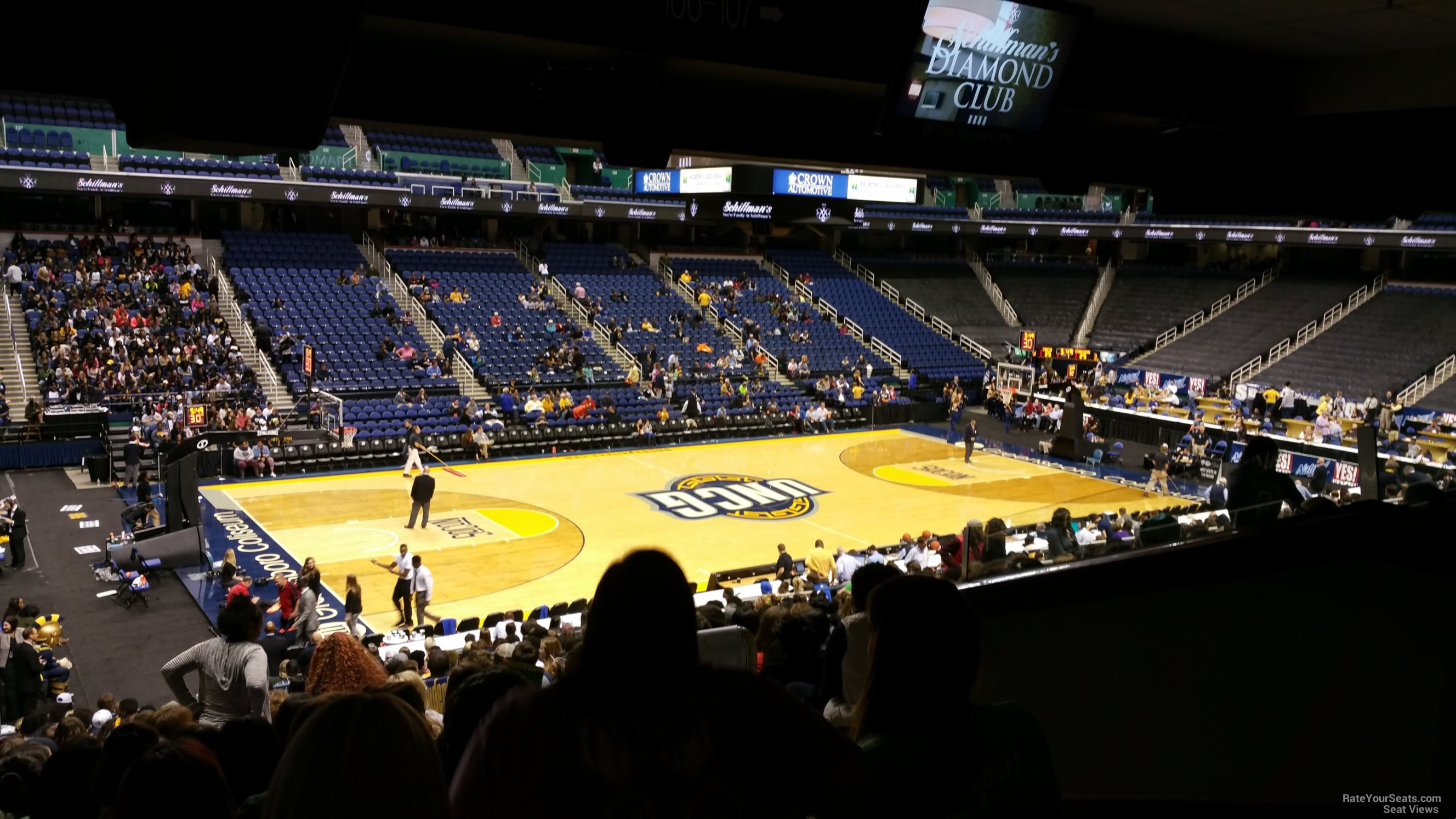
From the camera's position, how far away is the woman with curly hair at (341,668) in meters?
5.46

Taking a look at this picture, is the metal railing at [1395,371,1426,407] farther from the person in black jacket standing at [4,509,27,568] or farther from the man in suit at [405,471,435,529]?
the person in black jacket standing at [4,509,27,568]

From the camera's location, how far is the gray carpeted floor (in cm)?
1168

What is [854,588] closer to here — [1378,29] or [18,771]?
[18,771]

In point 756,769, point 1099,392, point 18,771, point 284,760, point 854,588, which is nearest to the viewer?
point 284,760

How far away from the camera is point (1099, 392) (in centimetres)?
3372

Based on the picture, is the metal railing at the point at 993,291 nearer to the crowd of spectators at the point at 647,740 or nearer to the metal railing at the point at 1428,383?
the metal railing at the point at 1428,383

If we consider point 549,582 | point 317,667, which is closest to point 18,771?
point 317,667

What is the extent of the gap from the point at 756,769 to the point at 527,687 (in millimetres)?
464

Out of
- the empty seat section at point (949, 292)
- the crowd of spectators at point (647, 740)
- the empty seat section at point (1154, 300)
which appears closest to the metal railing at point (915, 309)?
the empty seat section at point (949, 292)

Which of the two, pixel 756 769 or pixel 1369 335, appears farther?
pixel 1369 335

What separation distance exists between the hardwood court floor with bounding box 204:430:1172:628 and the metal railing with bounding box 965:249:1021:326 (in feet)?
56.4

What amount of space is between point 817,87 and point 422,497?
44.2ft

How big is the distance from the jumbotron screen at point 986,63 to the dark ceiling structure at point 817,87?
12cm

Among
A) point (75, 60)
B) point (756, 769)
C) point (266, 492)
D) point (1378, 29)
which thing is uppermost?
point (1378, 29)
